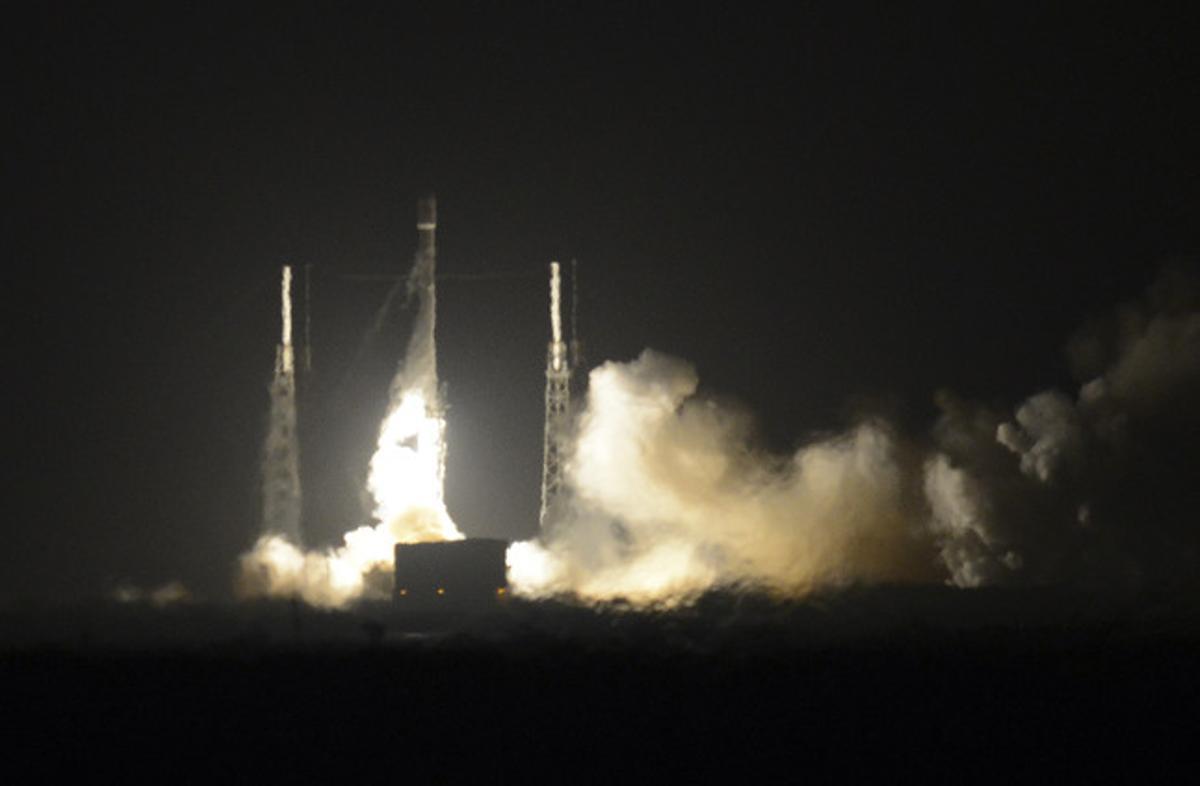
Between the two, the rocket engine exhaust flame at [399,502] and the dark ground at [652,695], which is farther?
the rocket engine exhaust flame at [399,502]

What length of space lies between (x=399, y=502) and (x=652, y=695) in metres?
58.7

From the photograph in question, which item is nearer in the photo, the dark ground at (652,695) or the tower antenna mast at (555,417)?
the dark ground at (652,695)

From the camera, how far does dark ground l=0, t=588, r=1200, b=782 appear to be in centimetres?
5325

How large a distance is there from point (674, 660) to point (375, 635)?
1038 cm

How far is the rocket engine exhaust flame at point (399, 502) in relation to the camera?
4742 inches

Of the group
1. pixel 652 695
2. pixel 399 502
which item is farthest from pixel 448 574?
pixel 652 695

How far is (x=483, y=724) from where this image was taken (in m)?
59.4

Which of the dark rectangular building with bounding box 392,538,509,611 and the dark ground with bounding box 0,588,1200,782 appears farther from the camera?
the dark rectangular building with bounding box 392,538,509,611

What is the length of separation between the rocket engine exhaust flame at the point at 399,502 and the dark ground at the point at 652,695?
3883 cm

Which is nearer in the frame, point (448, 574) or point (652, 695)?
point (652, 695)

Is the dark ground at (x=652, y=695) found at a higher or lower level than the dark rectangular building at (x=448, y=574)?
lower

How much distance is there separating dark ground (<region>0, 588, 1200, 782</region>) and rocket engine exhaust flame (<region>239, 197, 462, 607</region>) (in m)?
38.8

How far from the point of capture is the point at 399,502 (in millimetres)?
120938

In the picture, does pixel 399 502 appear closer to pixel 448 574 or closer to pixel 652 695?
pixel 448 574
